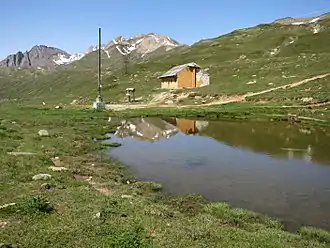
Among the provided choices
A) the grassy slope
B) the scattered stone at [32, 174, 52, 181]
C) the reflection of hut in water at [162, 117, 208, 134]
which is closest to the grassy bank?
the scattered stone at [32, 174, 52, 181]

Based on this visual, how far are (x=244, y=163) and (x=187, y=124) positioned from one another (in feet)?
88.8

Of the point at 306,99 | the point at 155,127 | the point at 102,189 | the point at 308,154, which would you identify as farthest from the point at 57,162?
the point at 306,99

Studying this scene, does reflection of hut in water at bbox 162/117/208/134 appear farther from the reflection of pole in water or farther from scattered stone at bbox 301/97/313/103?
scattered stone at bbox 301/97/313/103

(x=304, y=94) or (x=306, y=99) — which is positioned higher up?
(x=304, y=94)

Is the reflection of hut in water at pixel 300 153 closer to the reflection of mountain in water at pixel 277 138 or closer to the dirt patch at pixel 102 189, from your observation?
the reflection of mountain in water at pixel 277 138

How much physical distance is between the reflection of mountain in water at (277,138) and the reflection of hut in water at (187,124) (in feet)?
4.05

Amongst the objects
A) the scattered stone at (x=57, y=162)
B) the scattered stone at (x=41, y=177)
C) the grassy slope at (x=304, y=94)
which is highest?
the grassy slope at (x=304, y=94)

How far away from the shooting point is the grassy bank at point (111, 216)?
13.4m

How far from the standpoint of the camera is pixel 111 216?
1558cm

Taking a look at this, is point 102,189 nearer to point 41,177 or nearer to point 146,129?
point 41,177

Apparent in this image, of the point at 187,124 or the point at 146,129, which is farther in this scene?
the point at 187,124

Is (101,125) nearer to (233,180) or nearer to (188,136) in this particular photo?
(188,136)

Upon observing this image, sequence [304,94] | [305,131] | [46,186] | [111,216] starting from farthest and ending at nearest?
[304,94]
[305,131]
[46,186]
[111,216]

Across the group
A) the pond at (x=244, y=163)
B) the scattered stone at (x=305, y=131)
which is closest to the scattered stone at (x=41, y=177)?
the pond at (x=244, y=163)
